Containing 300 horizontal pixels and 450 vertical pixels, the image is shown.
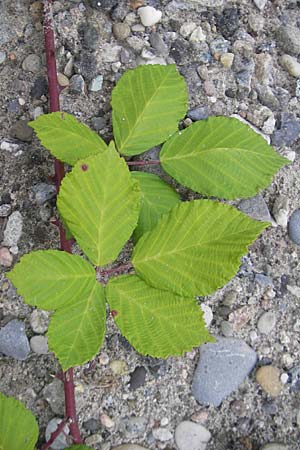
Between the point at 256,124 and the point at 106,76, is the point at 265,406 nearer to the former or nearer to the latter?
the point at 256,124

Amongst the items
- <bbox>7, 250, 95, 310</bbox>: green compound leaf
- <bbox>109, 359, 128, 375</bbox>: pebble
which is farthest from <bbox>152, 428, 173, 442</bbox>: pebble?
<bbox>7, 250, 95, 310</bbox>: green compound leaf

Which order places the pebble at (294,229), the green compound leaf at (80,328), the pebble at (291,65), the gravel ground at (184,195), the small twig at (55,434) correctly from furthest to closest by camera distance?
the pebble at (291,65) < the pebble at (294,229) < the gravel ground at (184,195) < the small twig at (55,434) < the green compound leaf at (80,328)

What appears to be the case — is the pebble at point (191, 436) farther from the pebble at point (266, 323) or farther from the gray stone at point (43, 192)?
the gray stone at point (43, 192)

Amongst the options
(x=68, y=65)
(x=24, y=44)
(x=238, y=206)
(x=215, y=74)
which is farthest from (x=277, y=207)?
(x=24, y=44)

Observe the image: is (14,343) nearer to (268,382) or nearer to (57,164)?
(57,164)

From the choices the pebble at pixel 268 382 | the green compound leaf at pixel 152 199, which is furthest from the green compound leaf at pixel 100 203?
the pebble at pixel 268 382

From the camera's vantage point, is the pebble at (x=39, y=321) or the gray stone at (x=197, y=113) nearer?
the pebble at (x=39, y=321)

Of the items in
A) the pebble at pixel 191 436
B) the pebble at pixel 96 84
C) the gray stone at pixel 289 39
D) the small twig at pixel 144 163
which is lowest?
the pebble at pixel 191 436
